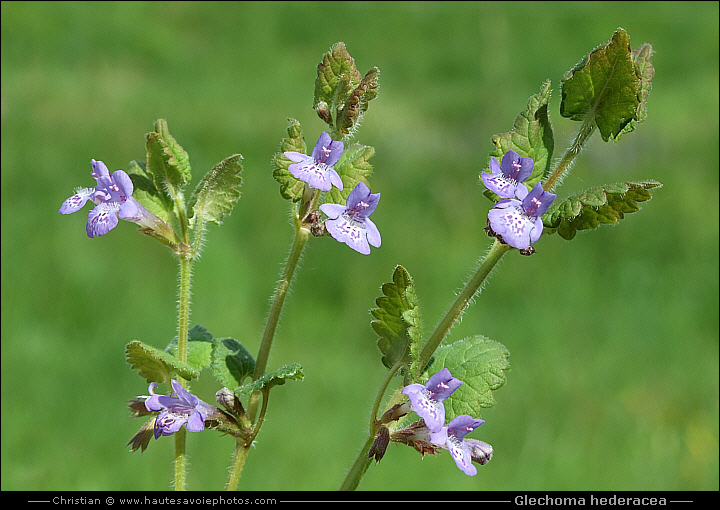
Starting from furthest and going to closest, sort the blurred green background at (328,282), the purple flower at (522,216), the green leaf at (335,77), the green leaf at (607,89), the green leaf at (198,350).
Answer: the blurred green background at (328,282) → the green leaf at (198,350) → the green leaf at (335,77) → the green leaf at (607,89) → the purple flower at (522,216)

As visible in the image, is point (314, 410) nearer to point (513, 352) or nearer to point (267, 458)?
point (267, 458)

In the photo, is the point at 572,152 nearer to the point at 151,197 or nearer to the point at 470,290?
the point at 470,290

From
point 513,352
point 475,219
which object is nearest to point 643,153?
point 475,219

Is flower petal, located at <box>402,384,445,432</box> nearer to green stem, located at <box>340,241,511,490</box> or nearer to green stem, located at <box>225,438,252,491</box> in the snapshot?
green stem, located at <box>340,241,511,490</box>

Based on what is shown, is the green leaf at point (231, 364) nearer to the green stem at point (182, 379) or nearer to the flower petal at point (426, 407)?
the green stem at point (182, 379)

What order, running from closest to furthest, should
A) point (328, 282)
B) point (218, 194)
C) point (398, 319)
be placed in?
point (398, 319) → point (218, 194) → point (328, 282)

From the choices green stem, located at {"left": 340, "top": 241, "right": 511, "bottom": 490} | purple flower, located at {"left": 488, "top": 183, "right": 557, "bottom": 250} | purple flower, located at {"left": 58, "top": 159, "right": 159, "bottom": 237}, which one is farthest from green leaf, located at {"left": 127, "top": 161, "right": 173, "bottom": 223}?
purple flower, located at {"left": 488, "top": 183, "right": 557, "bottom": 250}

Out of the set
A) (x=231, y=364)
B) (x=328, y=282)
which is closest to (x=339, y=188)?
(x=231, y=364)

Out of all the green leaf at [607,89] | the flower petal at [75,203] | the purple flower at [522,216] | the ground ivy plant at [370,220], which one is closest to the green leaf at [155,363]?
the ground ivy plant at [370,220]
